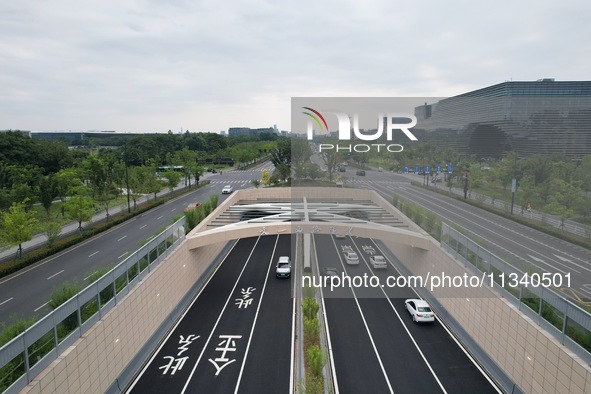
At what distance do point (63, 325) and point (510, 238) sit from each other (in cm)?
3099

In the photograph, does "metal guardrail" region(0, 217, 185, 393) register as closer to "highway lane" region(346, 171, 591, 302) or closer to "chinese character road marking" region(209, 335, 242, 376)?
"chinese character road marking" region(209, 335, 242, 376)

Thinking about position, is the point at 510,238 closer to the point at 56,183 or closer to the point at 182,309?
the point at 182,309

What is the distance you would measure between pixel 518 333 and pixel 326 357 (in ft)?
22.3

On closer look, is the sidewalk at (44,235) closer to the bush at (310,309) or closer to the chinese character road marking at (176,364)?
the chinese character road marking at (176,364)

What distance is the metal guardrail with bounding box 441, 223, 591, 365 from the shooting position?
32.6 feet

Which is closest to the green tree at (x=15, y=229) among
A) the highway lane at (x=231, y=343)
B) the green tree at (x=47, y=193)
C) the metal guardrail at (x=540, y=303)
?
the green tree at (x=47, y=193)

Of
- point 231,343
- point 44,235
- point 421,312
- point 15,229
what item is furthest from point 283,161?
point 231,343

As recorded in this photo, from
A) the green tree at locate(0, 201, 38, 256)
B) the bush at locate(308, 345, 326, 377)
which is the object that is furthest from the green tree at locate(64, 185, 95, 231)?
the bush at locate(308, 345, 326, 377)

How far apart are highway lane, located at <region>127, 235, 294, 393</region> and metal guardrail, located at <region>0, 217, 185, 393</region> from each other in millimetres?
3217

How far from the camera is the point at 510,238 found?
30219 millimetres

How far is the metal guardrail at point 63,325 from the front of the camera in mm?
8688

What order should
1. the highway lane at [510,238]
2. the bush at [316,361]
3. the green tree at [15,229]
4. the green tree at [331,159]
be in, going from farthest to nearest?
the green tree at [331,159] < the green tree at [15,229] < the highway lane at [510,238] < the bush at [316,361]

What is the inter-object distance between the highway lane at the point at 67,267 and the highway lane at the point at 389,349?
36.6ft

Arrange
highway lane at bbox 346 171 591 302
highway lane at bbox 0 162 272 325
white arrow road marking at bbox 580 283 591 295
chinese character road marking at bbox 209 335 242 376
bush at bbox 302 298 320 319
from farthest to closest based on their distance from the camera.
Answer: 1. highway lane at bbox 346 171 591 302
2. white arrow road marking at bbox 580 283 591 295
3. highway lane at bbox 0 162 272 325
4. bush at bbox 302 298 320 319
5. chinese character road marking at bbox 209 335 242 376
